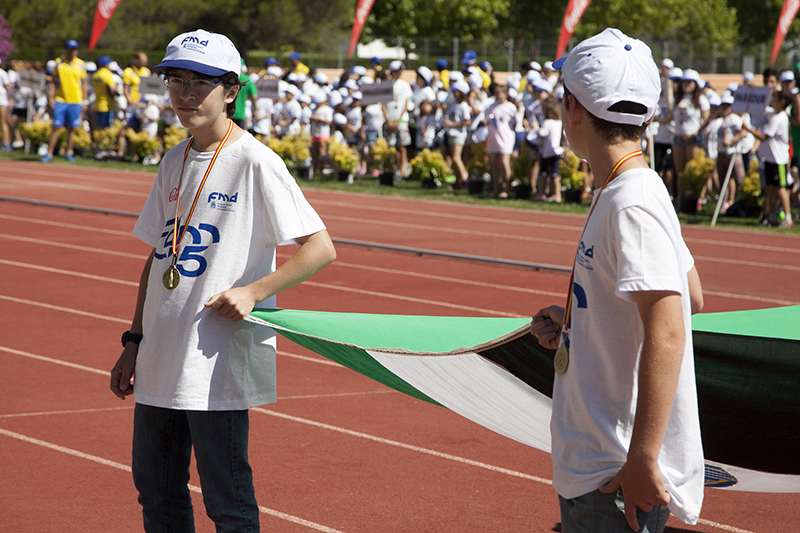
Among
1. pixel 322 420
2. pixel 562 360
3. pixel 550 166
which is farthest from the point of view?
pixel 550 166

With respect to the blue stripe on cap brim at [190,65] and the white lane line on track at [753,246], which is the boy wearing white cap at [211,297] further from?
the white lane line on track at [753,246]

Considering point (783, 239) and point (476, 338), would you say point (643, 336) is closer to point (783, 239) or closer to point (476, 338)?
point (476, 338)

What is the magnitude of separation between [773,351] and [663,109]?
14.8 meters

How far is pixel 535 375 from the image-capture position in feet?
9.55

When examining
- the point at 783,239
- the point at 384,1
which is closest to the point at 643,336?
the point at 783,239

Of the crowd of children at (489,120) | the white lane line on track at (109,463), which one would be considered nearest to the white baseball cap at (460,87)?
the crowd of children at (489,120)

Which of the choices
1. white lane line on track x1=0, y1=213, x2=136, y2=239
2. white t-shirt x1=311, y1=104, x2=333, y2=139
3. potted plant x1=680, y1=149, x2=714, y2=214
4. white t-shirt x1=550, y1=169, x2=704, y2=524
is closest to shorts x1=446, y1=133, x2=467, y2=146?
white t-shirt x1=311, y1=104, x2=333, y2=139

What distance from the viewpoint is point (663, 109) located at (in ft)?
55.2

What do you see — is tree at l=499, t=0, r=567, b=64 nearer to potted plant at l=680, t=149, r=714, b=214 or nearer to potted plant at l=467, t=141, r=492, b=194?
potted plant at l=467, t=141, r=492, b=194

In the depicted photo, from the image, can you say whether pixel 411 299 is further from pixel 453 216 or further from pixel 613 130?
pixel 613 130

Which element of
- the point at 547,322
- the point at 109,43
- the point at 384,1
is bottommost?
the point at 547,322

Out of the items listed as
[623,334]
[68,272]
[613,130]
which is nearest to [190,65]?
[613,130]

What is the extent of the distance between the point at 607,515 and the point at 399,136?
59.2 ft

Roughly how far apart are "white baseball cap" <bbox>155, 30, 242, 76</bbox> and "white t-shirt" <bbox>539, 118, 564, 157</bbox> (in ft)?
45.2
